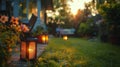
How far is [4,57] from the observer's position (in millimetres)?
5828

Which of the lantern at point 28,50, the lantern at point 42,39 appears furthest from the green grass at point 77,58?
the lantern at point 42,39

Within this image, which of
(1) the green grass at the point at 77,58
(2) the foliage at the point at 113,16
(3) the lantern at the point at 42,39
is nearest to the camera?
(1) the green grass at the point at 77,58

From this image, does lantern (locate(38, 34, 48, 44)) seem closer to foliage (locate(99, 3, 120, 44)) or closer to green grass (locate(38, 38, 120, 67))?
green grass (locate(38, 38, 120, 67))

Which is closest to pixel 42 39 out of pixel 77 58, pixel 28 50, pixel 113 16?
pixel 113 16

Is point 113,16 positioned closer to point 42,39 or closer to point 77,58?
point 42,39

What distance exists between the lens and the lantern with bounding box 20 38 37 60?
7.25 m

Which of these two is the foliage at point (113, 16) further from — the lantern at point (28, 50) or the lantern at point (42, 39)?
the lantern at point (28, 50)

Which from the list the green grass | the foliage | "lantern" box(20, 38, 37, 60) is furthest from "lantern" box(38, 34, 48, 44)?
"lantern" box(20, 38, 37, 60)

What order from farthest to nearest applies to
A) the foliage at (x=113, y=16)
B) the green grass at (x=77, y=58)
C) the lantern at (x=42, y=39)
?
the foliage at (x=113, y=16) < the lantern at (x=42, y=39) < the green grass at (x=77, y=58)

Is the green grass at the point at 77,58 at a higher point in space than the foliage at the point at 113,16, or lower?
lower

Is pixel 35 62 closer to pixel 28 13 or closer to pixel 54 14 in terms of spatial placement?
pixel 28 13

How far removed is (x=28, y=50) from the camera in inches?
287

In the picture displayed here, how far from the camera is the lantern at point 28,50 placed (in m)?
7.25

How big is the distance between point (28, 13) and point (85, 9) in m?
21.1
